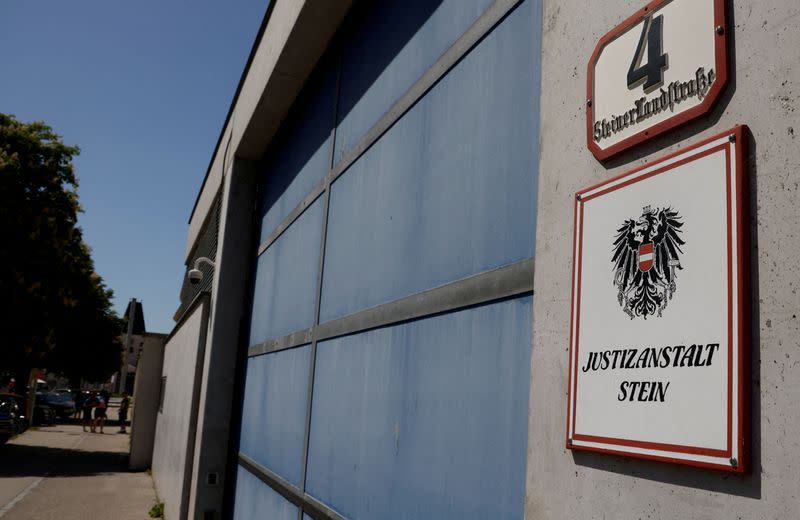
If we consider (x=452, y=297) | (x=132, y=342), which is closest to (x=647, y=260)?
(x=452, y=297)

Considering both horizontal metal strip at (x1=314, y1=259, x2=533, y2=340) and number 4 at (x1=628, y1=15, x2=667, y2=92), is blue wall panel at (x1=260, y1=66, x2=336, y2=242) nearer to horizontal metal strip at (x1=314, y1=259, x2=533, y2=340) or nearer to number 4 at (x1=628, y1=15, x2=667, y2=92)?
horizontal metal strip at (x1=314, y1=259, x2=533, y2=340)

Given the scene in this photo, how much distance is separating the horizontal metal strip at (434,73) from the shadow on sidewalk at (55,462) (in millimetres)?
15392

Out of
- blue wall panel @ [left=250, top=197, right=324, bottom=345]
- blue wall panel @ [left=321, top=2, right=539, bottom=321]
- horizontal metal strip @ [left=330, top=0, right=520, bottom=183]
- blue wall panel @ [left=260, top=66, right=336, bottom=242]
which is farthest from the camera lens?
blue wall panel @ [left=260, top=66, right=336, bottom=242]

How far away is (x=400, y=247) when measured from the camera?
151 inches

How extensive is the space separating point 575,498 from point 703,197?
32.0 inches

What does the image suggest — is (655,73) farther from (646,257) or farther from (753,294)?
(753,294)

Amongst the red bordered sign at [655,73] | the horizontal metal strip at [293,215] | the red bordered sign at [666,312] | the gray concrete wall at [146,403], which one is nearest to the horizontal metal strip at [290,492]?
the horizontal metal strip at [293,215]

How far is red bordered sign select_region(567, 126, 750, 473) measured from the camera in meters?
1.45

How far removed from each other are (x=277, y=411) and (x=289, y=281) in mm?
1189

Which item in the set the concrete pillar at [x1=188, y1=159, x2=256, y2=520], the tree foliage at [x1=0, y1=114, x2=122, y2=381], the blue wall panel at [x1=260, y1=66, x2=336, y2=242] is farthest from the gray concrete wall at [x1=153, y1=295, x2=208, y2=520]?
the tree foliage at [x1=0, y1=114, x2=122, y2=381]

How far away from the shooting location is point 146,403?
2084 centimetres

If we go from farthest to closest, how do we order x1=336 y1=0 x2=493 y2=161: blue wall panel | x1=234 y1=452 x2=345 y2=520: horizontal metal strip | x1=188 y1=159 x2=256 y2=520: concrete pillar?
x1=188 y1=159 x2=256 y2=520: concrete pillar → x1=234 y1=452 x2=345 y2=520: horizontal metal strip → x1=336 y1=0 x2=493 y2=161: blue wall panel

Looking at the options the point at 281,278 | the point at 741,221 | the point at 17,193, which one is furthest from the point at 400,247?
the point at 17,193

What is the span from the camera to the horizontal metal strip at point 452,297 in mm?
2564
